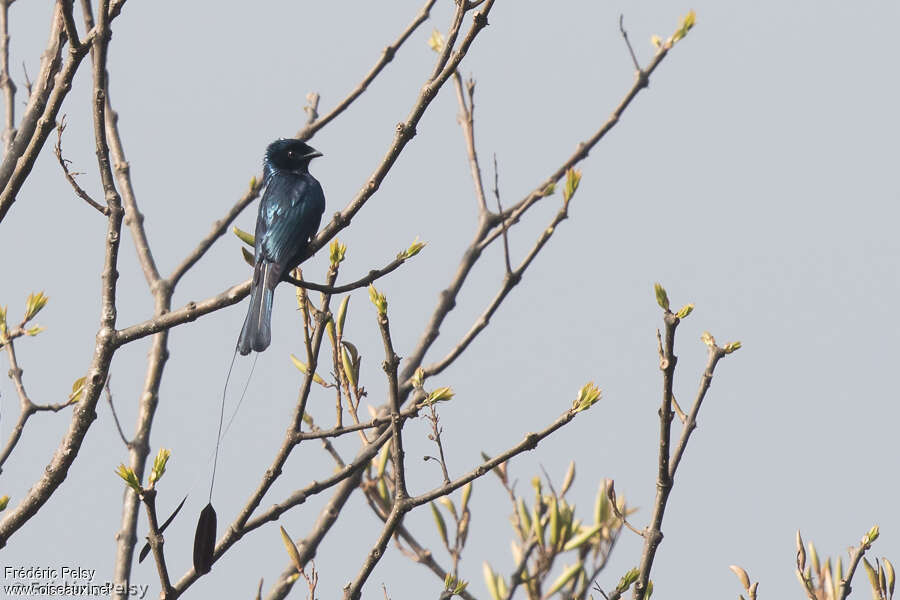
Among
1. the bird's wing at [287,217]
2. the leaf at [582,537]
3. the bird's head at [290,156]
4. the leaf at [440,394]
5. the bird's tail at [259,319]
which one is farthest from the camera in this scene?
the bird's head at [290,156]

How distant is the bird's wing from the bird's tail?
0.26 metres

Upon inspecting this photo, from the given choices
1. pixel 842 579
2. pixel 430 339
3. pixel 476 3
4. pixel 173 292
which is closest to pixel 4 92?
pixel 173 292

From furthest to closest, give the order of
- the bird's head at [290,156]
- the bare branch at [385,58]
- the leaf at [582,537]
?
the bird's head at [290,156]
the bare branch at [385,58]
the leaf at [582,537]

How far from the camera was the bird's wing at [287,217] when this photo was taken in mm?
5773

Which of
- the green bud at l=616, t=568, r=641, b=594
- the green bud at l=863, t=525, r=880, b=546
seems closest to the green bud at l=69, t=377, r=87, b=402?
the green bud at l=616, t=568, r=641, b=594

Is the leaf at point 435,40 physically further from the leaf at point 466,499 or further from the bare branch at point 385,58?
the leaf at point 466,499

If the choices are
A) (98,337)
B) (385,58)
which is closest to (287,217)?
(385,58)

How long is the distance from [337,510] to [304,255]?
1421 mm

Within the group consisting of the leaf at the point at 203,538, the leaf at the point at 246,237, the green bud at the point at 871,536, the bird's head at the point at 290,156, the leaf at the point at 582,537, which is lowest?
the green bud at the point at 871,536

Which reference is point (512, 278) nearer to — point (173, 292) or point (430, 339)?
point (430, 339)

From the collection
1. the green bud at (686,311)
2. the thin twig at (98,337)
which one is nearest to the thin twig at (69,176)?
the thin twig at (98,337)

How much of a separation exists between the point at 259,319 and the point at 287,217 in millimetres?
1327

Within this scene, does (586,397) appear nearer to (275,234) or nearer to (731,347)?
(731,347)

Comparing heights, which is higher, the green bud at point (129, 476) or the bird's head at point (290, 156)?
the bird's head at point (290, 156)
